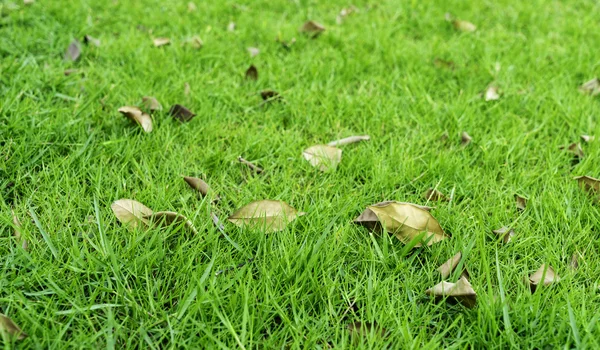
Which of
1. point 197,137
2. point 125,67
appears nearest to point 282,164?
point 197,137

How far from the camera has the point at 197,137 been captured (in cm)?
204

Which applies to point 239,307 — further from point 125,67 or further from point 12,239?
point 125,67

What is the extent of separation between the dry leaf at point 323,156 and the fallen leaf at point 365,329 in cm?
70

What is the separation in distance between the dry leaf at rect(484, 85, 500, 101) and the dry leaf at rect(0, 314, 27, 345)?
2.06 meters

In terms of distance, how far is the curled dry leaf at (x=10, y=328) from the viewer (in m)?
1.16

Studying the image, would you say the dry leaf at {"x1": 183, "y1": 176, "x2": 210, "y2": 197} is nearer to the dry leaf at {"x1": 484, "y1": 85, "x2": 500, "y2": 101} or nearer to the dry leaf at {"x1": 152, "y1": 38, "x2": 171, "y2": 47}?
the dry leaf at {"x1": 152, "y1": 38, "x2": 171, "y2": 47}

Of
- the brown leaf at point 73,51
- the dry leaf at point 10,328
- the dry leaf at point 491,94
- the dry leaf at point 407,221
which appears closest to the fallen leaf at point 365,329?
the dry leaf at point 407,221

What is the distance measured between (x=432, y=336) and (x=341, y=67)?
1.67 metres

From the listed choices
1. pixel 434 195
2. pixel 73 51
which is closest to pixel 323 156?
pixel 434 195

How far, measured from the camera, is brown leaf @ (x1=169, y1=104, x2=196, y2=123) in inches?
83.4

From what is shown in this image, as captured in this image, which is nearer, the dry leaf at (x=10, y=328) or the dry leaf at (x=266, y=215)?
the dry leaf at (x=10, y=328)

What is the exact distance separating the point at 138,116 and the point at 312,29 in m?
1.38

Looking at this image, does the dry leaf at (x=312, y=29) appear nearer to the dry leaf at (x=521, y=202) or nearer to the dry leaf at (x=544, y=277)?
the dry leaf at (x=521, y=202)

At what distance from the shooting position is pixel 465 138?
2.12m
